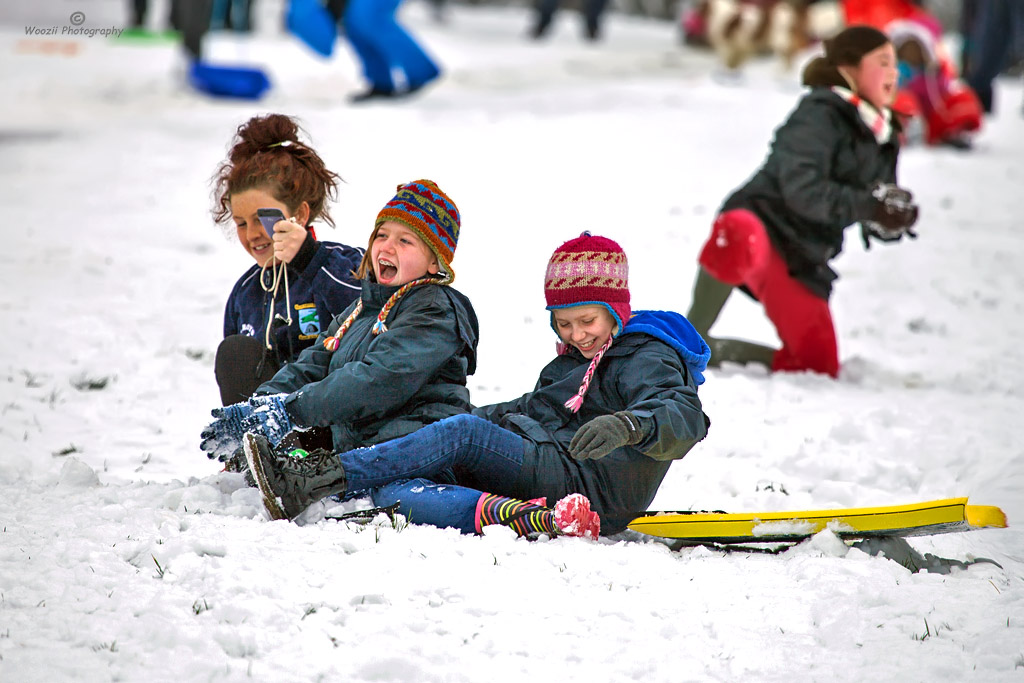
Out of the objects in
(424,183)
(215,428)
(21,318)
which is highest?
(424,183)

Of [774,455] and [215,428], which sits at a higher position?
[215,428]

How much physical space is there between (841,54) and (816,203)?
0.85 metres

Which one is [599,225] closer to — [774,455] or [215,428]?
[774,455]

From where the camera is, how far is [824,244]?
629 cm

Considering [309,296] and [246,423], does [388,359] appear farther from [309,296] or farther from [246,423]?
[309,296]

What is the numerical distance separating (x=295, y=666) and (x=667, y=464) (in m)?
1.56

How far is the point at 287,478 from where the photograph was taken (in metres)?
3.55

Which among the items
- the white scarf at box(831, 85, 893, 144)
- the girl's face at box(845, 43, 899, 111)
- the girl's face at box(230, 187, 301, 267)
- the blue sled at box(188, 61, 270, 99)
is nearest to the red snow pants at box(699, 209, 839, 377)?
the white scarf at box(831, 85, 893, 144)

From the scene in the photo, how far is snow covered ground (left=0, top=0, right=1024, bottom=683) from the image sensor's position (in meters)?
2.97

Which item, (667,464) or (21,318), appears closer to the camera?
(667,464)

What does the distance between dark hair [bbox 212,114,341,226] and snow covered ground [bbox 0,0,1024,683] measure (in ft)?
3.80

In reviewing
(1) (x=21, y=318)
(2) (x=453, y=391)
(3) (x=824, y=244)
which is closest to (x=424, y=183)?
(2) (x=453, y=391)

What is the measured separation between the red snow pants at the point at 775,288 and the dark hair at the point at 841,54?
85cm

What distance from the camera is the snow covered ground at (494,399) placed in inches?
117
